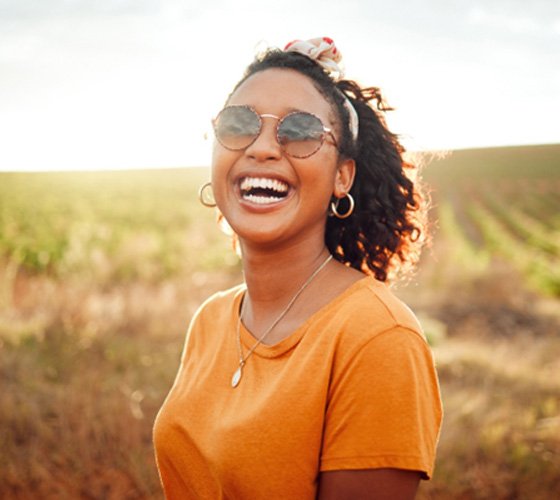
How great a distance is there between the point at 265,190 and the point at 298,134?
235mm

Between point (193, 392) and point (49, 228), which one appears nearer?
point (193, 392)

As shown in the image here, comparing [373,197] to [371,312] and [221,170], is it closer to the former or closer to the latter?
[221,170]

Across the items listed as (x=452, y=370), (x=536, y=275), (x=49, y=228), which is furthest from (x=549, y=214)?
(x=452, y=370)

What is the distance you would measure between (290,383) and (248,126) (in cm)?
94

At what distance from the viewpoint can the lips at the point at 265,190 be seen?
2152 mm

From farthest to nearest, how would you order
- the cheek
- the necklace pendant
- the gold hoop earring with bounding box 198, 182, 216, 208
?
1. the gold hoop earring with bounding box 198, 182, 216, 208
2. the cheek
3. the necklace pendant

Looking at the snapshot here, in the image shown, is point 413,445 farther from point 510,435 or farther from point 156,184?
point 156,184

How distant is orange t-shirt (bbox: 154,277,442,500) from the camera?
1.62 metres

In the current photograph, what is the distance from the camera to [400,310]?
176 centimetres

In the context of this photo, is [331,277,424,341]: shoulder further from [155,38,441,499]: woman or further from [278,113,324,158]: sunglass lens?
[278,113,324,158]: sunglass lens

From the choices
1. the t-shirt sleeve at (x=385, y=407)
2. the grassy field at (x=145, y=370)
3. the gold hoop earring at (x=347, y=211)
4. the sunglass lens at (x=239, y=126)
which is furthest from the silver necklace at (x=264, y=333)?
the grassy field at (x=145, y=370)

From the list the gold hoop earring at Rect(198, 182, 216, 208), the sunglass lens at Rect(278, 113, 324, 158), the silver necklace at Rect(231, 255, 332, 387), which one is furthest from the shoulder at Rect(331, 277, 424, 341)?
the gold hoop earring at Rect(198, 182, 216, 208)

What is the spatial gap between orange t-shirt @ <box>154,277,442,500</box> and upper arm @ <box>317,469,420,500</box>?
0.02 meters

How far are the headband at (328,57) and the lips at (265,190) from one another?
39 cm
